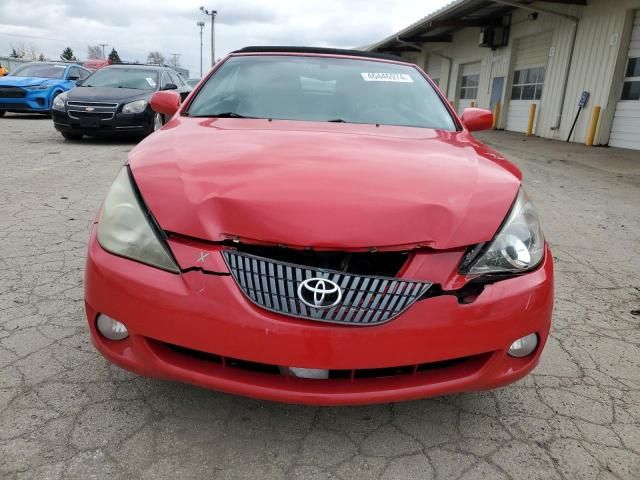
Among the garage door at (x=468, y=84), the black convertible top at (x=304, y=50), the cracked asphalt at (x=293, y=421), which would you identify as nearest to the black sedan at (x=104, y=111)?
the black convertible top at (x=304, y=50)

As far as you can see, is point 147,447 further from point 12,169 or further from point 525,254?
point 12,169

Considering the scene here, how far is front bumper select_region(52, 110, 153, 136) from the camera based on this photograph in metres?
8.34

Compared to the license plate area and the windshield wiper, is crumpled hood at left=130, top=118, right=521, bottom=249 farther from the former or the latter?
the license plate area

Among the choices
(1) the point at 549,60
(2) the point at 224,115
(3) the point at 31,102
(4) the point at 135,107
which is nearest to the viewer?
(2) the point at 224,115

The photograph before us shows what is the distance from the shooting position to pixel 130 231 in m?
1.62

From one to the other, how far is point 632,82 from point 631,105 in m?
0.49

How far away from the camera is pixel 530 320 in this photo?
5.24 ft

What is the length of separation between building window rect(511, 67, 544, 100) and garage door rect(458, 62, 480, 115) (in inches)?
123

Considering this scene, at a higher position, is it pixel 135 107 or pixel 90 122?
pixel 135 107

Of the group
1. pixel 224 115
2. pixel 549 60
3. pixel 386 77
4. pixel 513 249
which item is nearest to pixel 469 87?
pixel 549 60

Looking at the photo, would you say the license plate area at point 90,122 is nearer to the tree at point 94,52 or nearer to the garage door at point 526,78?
the garage door at point 526,78

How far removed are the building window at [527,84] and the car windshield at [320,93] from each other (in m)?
13.1

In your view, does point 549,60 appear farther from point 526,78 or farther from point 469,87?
point 469,87

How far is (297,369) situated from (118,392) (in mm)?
833
